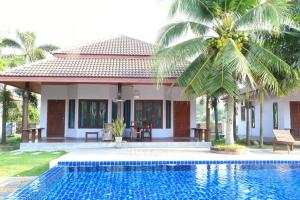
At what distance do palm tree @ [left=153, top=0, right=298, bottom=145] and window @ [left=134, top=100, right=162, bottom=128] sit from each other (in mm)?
5296

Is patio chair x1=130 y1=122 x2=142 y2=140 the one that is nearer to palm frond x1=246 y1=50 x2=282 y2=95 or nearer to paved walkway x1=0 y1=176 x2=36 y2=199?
palm frond x1=246 y1=50 x2=282 y2=95

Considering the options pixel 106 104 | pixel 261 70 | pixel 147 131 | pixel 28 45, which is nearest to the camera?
pixel 261 70

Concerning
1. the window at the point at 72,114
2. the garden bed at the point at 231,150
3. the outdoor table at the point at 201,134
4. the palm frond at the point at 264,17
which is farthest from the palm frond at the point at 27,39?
the garden bed at the point at 231,150

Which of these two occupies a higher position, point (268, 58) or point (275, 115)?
point (268, 58)

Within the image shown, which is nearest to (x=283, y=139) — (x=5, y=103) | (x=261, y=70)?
(x=261, y=70)

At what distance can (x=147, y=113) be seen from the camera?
1842 cm

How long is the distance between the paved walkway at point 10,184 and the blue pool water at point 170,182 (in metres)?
0.39

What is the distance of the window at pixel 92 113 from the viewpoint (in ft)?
59.5

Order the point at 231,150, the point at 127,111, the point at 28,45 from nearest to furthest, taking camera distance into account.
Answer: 1. the point at 231,150
2. the point at 127,111
3. the point at 28,45

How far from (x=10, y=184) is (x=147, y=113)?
456 inches

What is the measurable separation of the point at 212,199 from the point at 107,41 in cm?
1641

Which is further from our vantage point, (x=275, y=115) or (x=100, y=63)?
(x=275, y=115)

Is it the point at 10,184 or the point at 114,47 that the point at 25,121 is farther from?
the point at 10,184

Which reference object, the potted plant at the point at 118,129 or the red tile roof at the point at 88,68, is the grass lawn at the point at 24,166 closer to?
the potted plant at the point at 118,129
